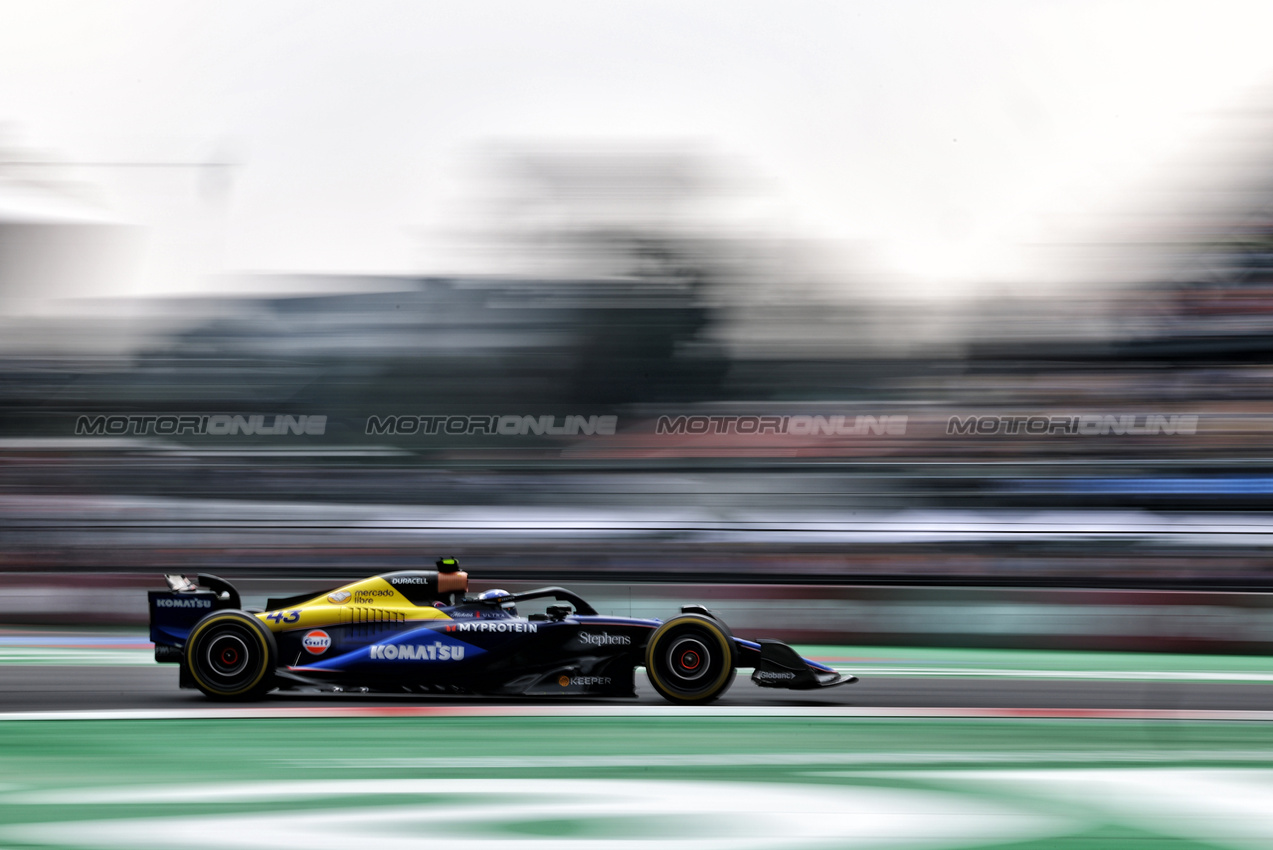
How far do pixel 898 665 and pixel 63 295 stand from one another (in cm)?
1419

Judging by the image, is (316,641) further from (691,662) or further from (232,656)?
(691,662)

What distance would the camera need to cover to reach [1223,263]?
15.5 meters

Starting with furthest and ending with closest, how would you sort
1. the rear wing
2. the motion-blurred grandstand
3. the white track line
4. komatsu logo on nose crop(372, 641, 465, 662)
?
the motion-blurred grandstand, the rear wing, komatsu logo on nose crop(372, 641, 465, 662), the white track line

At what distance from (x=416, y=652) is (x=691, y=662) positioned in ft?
4.14

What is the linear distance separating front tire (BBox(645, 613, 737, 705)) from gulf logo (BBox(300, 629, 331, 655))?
1478mm

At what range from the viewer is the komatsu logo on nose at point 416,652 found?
6.02m

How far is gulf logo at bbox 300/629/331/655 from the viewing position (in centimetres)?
609

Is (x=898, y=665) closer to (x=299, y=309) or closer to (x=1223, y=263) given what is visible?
(x=1223, y=263)

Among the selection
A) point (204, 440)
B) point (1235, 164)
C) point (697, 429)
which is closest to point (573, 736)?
point (697, 429)

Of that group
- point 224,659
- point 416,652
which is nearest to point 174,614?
point 224,659

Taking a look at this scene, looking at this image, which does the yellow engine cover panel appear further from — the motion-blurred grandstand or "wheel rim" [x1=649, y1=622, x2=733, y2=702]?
the motion-blurred grandstand

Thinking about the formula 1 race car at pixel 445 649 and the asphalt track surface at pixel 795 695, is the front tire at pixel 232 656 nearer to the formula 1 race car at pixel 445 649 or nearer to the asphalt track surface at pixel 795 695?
the formula 1 race car at pixel 445 649

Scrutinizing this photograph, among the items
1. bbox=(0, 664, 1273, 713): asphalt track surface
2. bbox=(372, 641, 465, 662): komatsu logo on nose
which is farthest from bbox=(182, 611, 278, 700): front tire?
bbox=(372, 641, 465, 662): komatsu logo on nose

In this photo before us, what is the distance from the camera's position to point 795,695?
22.0ft
